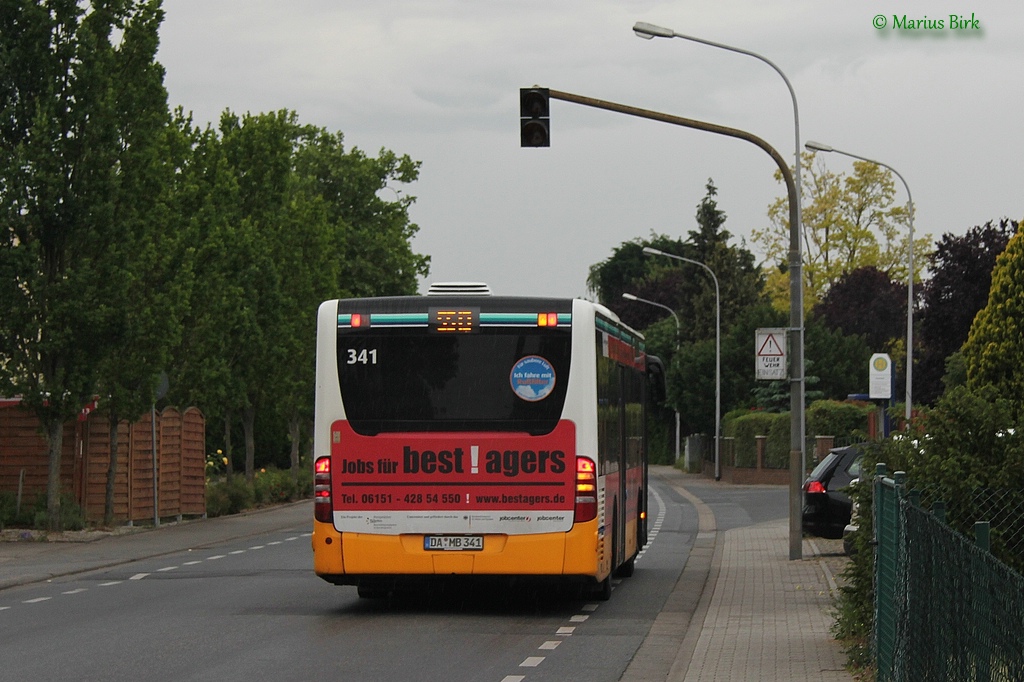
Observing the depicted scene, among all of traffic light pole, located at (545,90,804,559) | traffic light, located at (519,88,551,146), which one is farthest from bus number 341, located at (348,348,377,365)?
traffic light pole, located at (545,90,804,559)

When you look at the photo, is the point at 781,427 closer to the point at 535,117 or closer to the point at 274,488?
the point at 274,488

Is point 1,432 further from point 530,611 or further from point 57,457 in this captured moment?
point 530,611

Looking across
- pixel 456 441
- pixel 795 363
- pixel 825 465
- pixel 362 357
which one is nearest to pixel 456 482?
pixel 456 441

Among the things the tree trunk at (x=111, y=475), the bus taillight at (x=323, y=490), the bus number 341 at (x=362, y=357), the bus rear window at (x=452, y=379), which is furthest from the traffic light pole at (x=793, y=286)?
the tree trunk at (x=111, y=475)

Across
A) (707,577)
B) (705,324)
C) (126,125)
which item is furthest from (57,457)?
(705,324)

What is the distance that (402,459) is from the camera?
50.0 feet

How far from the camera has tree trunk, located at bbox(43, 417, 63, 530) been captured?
2831 cm

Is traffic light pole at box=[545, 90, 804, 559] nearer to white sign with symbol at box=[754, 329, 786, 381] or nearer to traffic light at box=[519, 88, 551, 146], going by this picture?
traffic light at box=[519, 88, 551, 146]

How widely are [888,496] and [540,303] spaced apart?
20.6 ft

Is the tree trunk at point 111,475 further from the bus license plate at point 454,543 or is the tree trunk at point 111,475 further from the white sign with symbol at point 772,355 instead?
the bus license plate at point 454,543

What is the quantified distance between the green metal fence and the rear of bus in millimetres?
5246

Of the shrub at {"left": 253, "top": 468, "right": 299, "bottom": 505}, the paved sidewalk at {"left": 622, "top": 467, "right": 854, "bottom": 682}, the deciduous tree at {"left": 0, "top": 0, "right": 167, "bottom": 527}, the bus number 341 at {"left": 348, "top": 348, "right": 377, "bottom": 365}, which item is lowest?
the shrub at {"left": 253, "top": 468, "right": 299, "bottom": 505}

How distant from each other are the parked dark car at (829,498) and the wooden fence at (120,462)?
1338 cm

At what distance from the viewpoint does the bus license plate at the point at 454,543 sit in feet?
Result: 49.5
